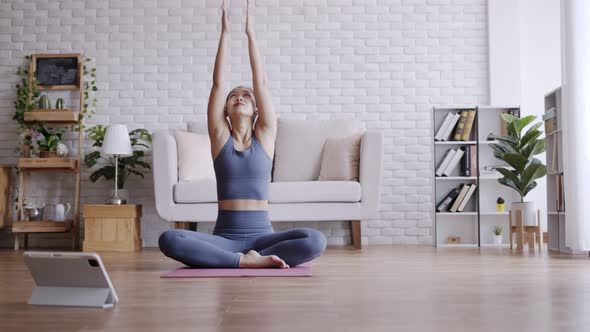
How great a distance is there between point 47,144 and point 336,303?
465cm

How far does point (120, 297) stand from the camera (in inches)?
78.7

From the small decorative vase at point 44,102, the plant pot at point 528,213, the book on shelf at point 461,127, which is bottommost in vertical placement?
the plant pot at point 528,213

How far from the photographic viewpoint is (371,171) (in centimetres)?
511

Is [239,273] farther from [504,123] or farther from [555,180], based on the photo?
[504,123]

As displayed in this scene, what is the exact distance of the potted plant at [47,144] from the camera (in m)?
5.81

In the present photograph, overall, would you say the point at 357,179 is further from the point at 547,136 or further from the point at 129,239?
the point at 129,239

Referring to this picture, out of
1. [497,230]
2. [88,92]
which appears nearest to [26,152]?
[88,92]

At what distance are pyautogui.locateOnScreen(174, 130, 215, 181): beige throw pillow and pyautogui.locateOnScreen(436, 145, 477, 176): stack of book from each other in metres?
1.95

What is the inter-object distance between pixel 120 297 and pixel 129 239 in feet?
10.8

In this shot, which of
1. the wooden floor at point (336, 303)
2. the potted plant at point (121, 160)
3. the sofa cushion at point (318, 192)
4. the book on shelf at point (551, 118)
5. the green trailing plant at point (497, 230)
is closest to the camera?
the wooden floor at point (336, 303)

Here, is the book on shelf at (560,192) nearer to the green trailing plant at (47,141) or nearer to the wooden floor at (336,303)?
the wooden floor at (336,303)

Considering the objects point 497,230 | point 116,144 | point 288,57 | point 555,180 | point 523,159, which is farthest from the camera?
point 288,57

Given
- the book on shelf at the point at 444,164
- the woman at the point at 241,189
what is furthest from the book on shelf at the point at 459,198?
the woman at the point at 241,189

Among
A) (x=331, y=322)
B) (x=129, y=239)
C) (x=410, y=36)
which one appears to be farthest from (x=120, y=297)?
(x=410, y=36)
